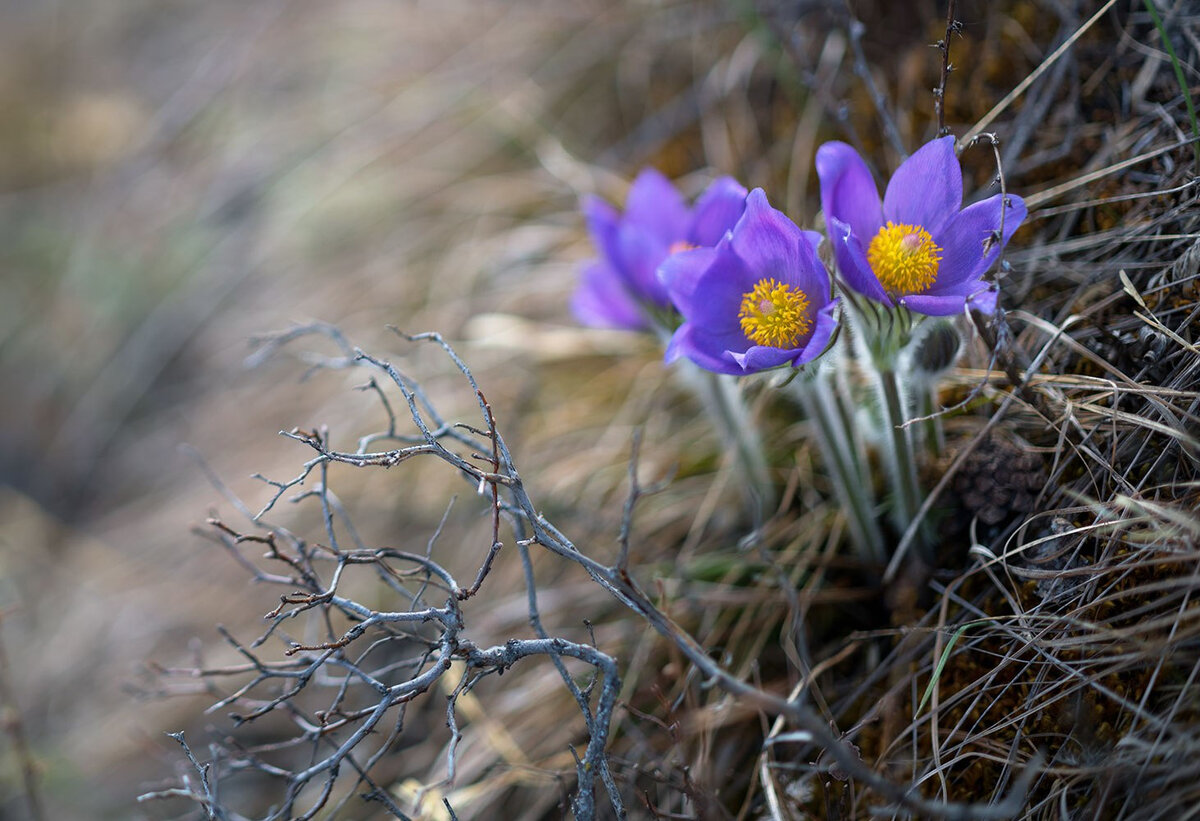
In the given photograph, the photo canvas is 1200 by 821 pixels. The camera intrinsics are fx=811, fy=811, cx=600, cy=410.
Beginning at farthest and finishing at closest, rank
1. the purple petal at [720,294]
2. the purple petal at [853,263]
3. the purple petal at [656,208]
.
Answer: the purple petal at [656,208], the purple petal at [720,294], the purple petal at [853,263]

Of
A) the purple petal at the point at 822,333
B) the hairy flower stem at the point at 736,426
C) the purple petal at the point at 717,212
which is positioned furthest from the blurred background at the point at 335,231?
the purple petal at the point at 822,333

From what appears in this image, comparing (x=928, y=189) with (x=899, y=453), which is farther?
(x=899, y=453)

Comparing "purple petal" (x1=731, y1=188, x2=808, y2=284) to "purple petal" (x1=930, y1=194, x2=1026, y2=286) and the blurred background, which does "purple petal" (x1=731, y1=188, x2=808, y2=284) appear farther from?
the blurred background

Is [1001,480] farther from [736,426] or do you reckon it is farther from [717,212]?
[717,212]

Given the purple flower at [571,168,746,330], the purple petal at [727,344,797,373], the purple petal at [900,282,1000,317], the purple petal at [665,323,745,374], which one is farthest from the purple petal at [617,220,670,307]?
the purple petal at [900,282,1000,317]

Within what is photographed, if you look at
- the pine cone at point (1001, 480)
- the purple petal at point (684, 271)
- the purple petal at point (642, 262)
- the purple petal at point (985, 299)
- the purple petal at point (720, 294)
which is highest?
the purple petal at point (642, 262)

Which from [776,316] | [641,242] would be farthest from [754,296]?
[641,242]

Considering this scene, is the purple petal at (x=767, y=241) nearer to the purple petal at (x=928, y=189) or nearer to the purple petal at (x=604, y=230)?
the purple petal at (x=928, y=189)
